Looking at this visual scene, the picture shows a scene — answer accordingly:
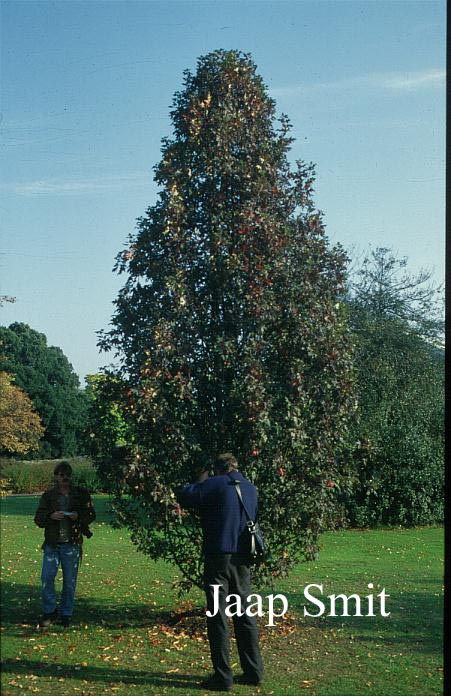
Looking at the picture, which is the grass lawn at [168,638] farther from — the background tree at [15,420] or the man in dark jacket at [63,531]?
the background tree at [15,420]

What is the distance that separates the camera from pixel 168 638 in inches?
323

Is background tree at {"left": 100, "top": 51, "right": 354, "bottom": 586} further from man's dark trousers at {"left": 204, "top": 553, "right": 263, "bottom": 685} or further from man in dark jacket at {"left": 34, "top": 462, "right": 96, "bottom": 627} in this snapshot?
man's dark trousers at {"left": 204, "top": 553, "right": 263, "bottom": 685}

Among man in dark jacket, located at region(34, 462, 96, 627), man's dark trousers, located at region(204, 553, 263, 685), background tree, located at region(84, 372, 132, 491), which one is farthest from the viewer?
background tree, located at region(84, 372, 132, 491)

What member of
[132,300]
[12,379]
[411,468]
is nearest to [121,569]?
[132,300]

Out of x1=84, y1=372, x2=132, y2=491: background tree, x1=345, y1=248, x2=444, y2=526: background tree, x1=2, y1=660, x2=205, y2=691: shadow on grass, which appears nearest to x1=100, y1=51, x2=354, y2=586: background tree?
x1=84, y1=372, x2=132, y2=491: background tree

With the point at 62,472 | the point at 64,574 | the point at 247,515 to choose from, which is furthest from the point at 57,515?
the point at 247,515

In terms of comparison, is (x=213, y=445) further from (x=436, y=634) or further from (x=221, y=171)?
(x=436, y=634)

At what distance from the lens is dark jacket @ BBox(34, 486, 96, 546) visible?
8.03m

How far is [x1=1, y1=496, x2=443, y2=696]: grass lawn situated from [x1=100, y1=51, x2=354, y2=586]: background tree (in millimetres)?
853

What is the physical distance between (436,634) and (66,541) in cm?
427

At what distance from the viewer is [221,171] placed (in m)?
8.32

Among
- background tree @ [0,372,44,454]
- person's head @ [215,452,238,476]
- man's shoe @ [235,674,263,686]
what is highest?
background tree @ [0,372,44,454]

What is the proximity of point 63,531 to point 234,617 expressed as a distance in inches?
83.4

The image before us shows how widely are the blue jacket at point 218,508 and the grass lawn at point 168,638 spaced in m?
1.15
